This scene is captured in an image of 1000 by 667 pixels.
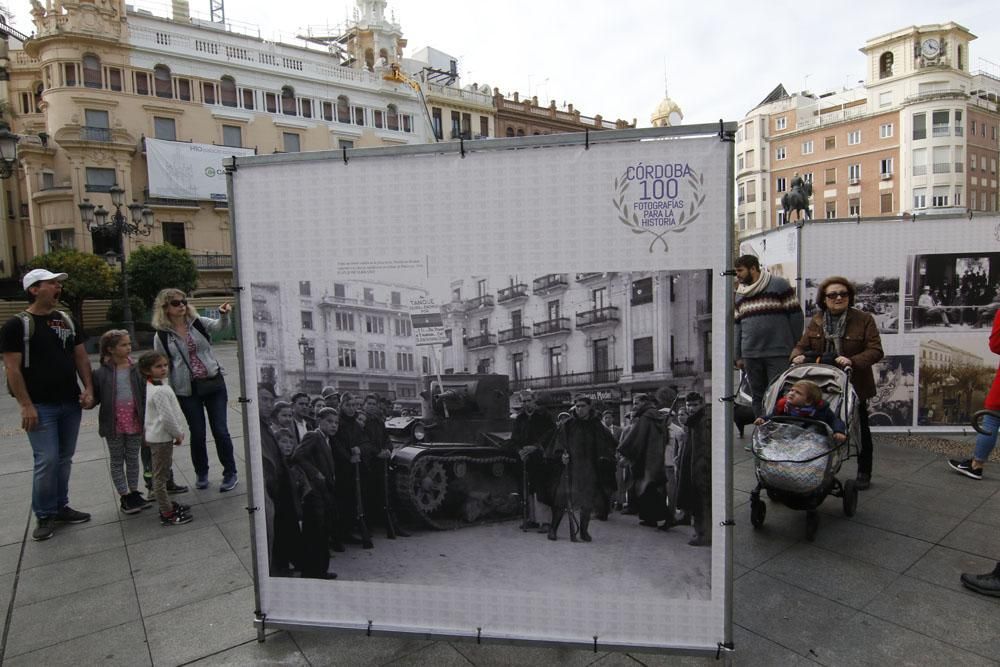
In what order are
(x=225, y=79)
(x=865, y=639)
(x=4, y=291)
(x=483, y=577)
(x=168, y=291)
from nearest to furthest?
(x=483, y=577) < (x=865, y=639) < (x=168, y=291) < (x=4, y=291) < (x=225, y=79)

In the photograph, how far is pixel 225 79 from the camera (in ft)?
147

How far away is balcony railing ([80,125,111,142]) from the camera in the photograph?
129 feet

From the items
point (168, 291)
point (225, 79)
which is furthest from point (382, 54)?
point (168, 291)

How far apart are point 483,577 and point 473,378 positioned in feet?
3.17

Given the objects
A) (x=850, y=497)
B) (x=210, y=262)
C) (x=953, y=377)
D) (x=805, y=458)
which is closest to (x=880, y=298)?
(x=953, y=377)

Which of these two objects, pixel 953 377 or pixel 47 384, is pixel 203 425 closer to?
pixel 47 384

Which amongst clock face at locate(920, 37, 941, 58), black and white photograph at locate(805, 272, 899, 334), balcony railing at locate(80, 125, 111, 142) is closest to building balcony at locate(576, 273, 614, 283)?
black and white photograph at locate(805, 272, 899, 334)

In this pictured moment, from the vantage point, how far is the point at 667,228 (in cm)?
249

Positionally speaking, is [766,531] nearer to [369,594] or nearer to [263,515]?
[369,594]

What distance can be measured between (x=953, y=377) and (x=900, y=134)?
235 ft

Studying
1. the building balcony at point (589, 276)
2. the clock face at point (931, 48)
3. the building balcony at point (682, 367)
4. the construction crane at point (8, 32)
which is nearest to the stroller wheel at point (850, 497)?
the building balcony at point (682, 367)

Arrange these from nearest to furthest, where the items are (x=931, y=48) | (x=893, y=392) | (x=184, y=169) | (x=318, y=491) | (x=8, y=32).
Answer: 1. (x=318, y=491)
2. (x=893, y=392)
3. (x=184, y=169)
4. (x=8, y=32)
5. (x=931, y=48)

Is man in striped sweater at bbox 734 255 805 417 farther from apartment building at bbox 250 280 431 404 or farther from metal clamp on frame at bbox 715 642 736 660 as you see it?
apartment building at bbox 250 280 431 404

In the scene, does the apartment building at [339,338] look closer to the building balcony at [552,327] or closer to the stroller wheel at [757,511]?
the building balcony at [552,327]
